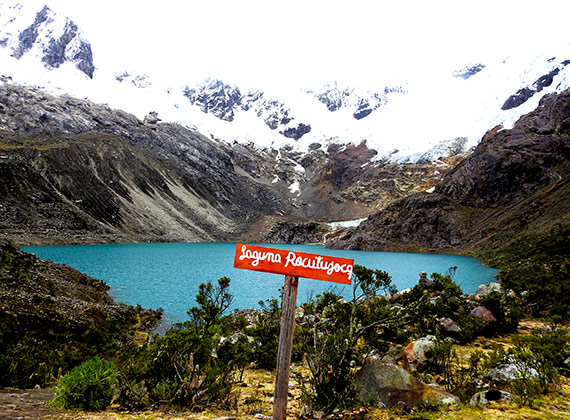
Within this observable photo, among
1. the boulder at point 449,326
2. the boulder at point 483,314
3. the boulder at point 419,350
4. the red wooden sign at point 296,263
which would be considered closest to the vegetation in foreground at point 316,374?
the boulder at point 419,350

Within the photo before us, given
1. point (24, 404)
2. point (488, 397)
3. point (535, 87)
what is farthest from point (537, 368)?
point (535, 87)

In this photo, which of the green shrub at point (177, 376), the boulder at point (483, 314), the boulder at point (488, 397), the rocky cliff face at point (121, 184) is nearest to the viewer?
the boulder at point (488, 397)

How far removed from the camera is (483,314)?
14.6 metres

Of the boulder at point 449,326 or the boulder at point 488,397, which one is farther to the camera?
the boulder at point 449,326

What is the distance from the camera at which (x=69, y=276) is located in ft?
88.9

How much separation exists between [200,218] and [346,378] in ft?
429

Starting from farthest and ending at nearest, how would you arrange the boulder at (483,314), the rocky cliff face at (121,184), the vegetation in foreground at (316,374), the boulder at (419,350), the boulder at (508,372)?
the rocky cliff face at (121,184) < the boulder at (483,314) < the boulder at (419,350) < the boulder at (508,372) < the vegetation in foreground at (316,374)

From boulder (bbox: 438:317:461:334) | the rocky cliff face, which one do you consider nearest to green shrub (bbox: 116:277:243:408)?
boulder (bbox: 438:317:461:334)

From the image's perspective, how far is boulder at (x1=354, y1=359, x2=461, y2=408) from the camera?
7.19 meters

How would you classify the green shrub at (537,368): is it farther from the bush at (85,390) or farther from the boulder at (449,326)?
the bush at (85,390)

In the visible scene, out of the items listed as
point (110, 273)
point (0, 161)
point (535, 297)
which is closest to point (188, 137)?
point (0, 161)

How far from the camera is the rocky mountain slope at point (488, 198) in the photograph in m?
83.1

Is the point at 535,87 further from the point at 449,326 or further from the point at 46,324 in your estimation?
the point at 46,324

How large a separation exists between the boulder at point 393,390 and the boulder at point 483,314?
842cm
